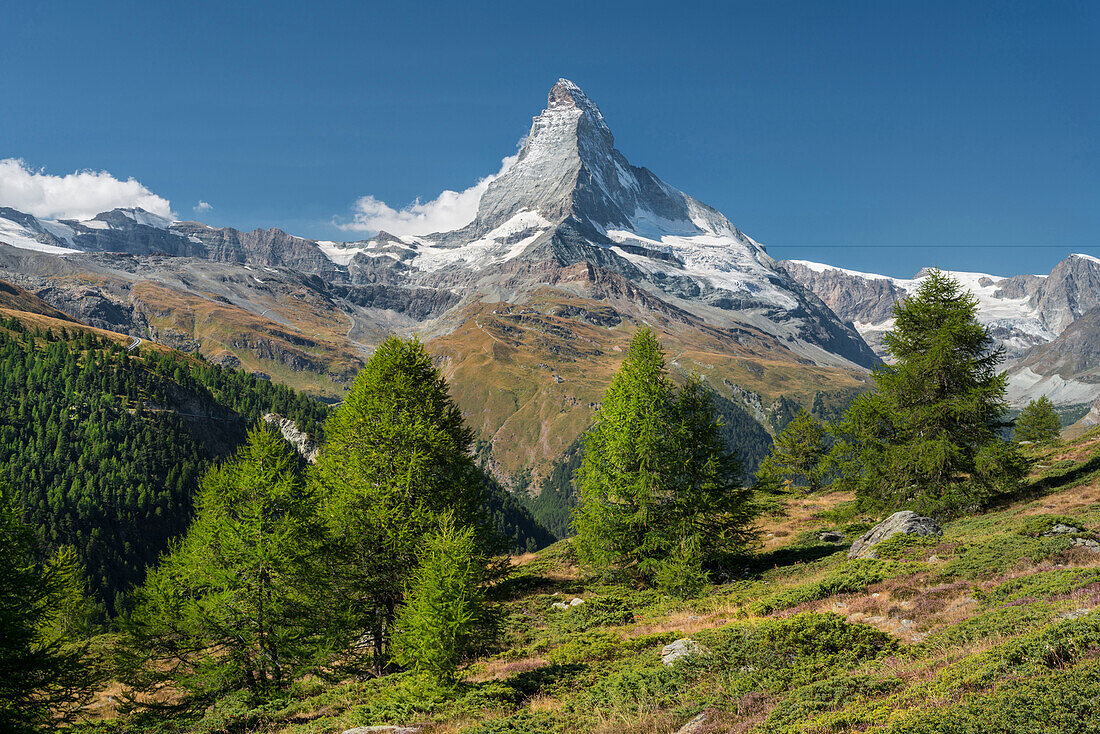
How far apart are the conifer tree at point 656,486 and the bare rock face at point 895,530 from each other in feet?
18.0

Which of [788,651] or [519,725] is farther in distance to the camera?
[788,651]

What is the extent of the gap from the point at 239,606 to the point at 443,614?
874cm

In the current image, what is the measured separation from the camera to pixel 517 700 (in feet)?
51.7

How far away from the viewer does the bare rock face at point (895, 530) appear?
87.5 feet

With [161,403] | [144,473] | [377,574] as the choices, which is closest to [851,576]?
[377,574]

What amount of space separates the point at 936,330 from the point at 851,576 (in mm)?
19043

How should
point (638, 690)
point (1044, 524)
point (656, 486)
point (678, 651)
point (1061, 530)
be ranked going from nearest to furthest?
point (638, 690) < point (678, 651) < point (1061, 530) < point (1044, 524) < point (656, 486)

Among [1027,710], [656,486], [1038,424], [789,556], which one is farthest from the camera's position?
[1038,424]

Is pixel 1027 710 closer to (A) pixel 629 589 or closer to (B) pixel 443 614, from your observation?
(B) pixel 443 614

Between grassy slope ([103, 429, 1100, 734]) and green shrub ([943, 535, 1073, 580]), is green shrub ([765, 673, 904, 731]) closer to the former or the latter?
grassy slope ([103, 429, 1100, 734])

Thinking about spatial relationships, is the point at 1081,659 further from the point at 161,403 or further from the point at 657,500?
the point at 161,403

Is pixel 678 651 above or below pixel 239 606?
below

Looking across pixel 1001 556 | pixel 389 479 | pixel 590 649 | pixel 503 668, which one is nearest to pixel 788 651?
pixel 590 649

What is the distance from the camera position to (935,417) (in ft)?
101
